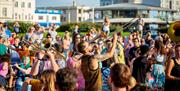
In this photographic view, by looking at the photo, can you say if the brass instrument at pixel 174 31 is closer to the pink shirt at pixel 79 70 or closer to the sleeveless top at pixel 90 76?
the pink shirt at pixel 79 70

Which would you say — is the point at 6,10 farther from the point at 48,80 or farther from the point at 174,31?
the point at 48,80

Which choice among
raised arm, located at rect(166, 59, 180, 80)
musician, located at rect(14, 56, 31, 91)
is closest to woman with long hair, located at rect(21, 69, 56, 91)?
raised arm, located at rect(166, 59, 180, 80)

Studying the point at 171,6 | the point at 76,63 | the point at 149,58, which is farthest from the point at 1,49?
the point at 171,6

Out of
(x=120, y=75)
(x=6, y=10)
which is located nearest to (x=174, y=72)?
(x=120, y=75)

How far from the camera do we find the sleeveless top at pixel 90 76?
877cm

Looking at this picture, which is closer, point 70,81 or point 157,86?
point 70,81

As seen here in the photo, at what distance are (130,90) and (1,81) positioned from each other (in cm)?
A: 455

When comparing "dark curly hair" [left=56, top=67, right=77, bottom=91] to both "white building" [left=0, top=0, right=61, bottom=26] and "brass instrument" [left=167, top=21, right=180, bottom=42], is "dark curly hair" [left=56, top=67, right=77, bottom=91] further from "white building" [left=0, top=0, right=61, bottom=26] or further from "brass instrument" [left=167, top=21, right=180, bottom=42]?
"white building" [left=0, top=0, right=61, bottom=26]

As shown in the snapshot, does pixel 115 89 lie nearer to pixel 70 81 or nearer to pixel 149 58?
pixel 70 81

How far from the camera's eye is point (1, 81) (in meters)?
10.6

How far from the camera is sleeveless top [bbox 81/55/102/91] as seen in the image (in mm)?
8766

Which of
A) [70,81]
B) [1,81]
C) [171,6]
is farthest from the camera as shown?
[171,6]

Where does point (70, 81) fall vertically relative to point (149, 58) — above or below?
above

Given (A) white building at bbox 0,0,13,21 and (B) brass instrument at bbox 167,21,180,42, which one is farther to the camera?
(A) white building at bbox 0,0,13,21
